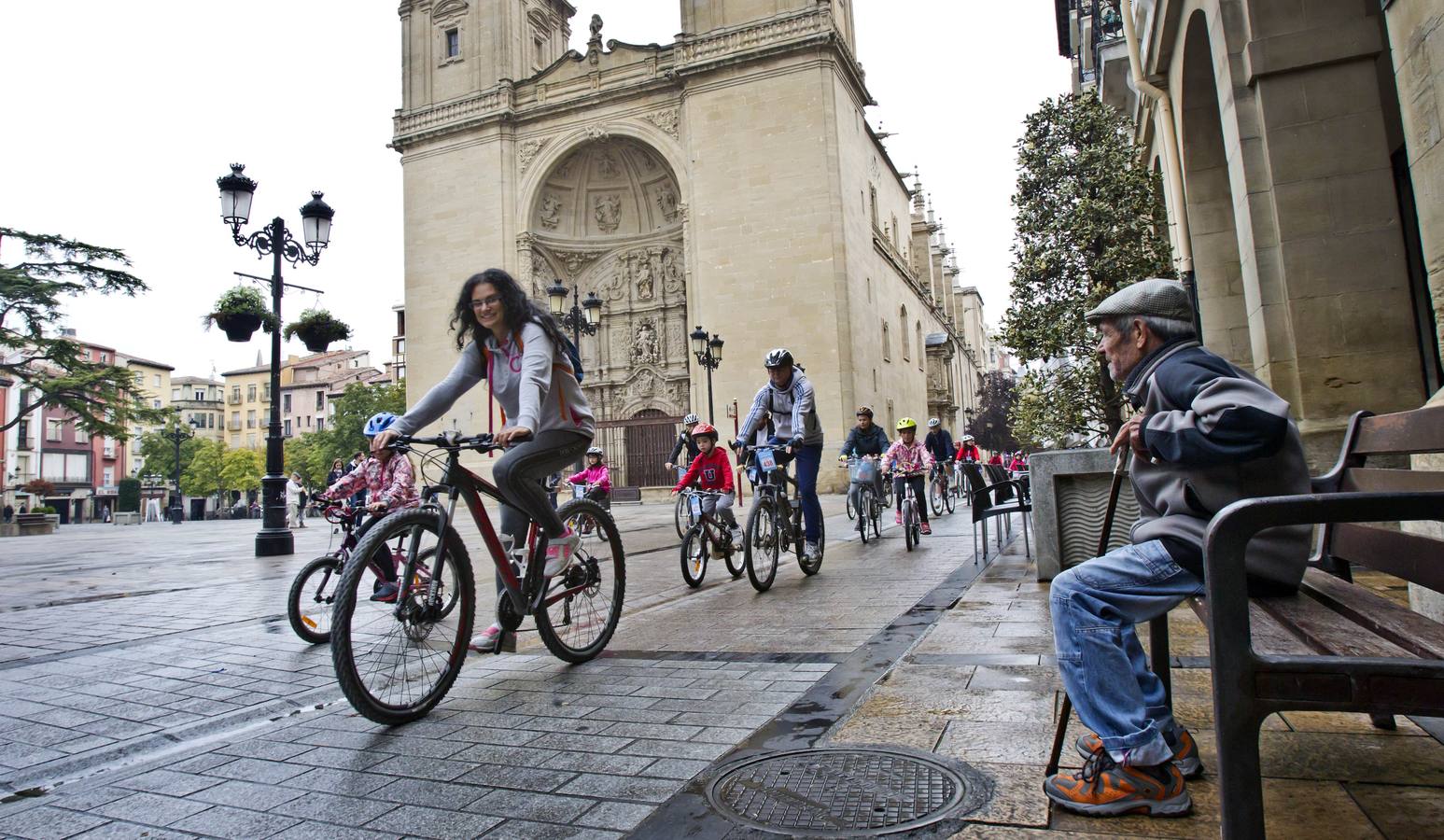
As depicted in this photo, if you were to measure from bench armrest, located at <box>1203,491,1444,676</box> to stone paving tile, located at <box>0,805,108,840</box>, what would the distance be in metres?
2.85

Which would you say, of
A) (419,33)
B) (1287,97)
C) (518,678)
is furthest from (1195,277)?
(419,33)

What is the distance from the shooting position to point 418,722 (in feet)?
10.8

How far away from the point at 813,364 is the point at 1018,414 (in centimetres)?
1351


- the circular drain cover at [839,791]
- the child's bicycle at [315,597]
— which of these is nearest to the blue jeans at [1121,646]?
the circular drain cover at [839,791]

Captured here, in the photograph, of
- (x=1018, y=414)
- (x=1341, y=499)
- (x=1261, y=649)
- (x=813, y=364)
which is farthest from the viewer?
(x=813, y=364)

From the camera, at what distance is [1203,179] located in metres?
9.89

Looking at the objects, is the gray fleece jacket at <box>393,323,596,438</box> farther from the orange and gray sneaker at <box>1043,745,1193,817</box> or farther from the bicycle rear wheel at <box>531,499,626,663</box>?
the orange and gray sneaker at <box>1043,745,1193,817</box>

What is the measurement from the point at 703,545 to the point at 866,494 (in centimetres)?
408

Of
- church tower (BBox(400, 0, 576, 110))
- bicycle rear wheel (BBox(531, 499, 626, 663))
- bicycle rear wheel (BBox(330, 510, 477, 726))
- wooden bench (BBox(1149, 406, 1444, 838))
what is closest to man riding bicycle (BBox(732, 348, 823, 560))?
bicycle rear wheel (BBox(531, 499, 626, 663))

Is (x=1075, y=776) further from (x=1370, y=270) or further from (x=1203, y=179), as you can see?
(x=1203, y=179)

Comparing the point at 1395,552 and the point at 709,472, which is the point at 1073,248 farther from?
the point at 1395,552

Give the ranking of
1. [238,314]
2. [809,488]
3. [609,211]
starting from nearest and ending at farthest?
[809,488]
[238,314]
[609,211]

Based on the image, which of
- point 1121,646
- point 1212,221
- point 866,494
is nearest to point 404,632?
point 1121,646

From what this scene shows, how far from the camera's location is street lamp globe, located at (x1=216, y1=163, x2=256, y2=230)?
12938mm
